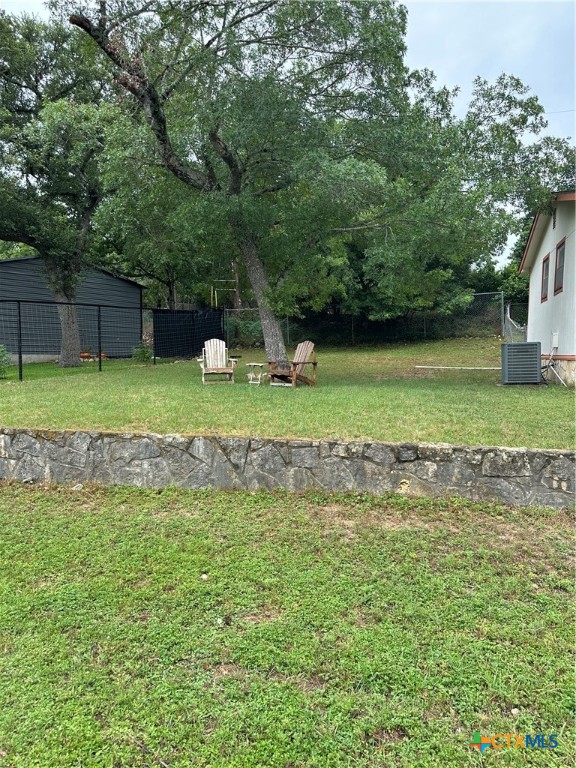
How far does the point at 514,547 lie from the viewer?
2.92m

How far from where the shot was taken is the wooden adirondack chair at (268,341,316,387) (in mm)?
7479

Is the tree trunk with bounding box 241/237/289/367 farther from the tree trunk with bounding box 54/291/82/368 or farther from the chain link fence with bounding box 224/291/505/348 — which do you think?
the chain link fence with bounding box 224/291/505/348

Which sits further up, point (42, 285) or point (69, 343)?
point (42, 285)

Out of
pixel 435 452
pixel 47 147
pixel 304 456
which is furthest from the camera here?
pixel 47 147

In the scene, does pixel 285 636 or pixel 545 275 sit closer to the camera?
pixel 285 636

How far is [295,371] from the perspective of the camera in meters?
7.41

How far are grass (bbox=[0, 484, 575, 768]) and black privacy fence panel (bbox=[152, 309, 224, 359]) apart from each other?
10.3 metres

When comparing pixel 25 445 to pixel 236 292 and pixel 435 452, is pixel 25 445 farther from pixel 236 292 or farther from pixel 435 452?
pixel 236 292

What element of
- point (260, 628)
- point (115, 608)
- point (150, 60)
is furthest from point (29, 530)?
point (150, 60)

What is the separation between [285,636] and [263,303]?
22.3 feet

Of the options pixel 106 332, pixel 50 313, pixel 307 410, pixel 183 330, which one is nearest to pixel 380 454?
pixel 307 410

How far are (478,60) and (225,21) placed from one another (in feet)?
13.1

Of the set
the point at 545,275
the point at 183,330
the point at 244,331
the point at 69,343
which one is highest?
the point at 545,275

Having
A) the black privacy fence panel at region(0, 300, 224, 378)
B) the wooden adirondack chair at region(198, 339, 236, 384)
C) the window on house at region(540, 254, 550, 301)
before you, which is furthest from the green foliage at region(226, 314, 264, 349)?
the window on house at region(540, 254, 550, 301)
